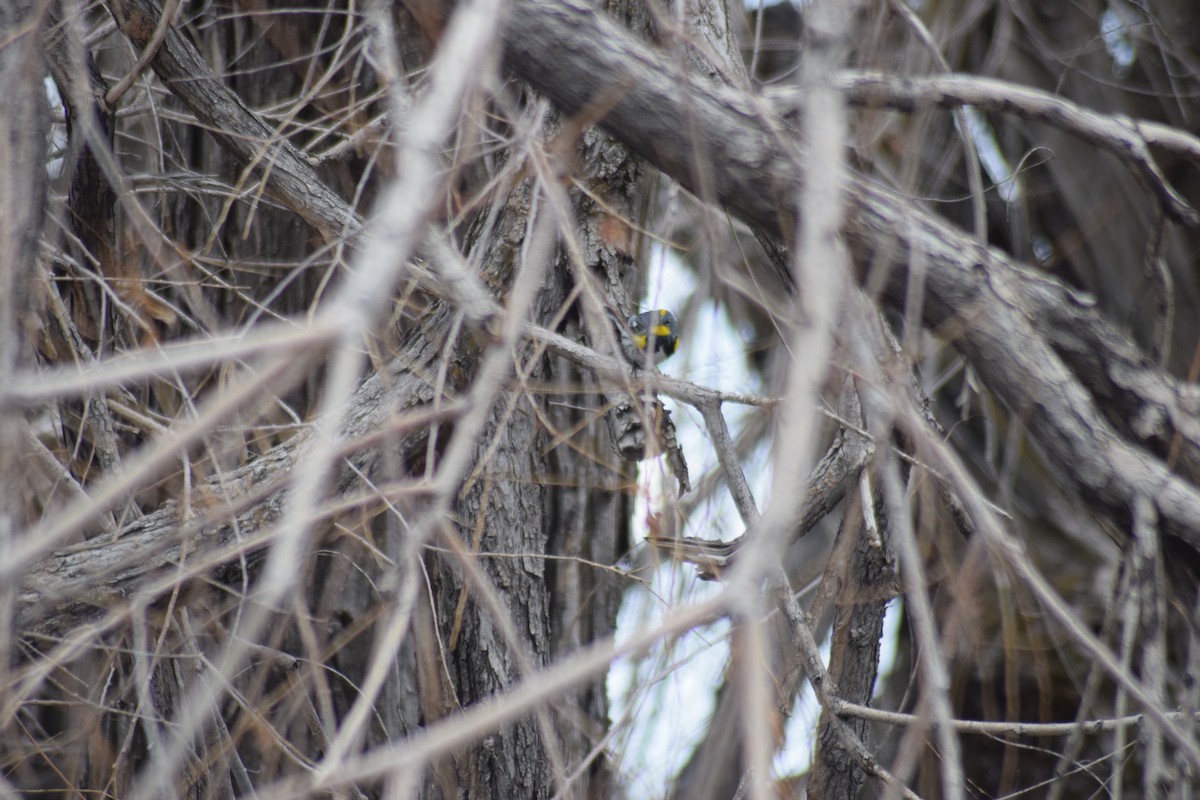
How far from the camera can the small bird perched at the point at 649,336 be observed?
4.59 feet

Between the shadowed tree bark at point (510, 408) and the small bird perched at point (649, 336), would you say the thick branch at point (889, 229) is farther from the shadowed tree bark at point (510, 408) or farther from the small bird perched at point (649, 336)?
the small bird perched at point (649, 336)

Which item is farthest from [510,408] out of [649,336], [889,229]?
[889,229]

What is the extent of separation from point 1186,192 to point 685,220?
2441mm

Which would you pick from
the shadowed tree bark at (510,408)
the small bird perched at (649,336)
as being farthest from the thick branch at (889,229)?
the small bird perched at (649,336)

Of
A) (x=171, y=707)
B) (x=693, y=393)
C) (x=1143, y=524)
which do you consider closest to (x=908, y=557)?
(x=1143, y=524)

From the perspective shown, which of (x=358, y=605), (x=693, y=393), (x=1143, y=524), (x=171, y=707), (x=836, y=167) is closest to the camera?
(x=836, y=167)

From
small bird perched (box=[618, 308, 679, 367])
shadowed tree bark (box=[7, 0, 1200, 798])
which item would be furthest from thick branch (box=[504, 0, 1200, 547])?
small bird perched (box=[618, 308, 679, 367])

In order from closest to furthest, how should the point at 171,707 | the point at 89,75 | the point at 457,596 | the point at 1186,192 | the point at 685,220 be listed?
the point at 89,75
the point at 171,707
the point at 457,596
the point at 685,220
the point at 1186,192

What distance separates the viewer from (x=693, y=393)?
148 cm

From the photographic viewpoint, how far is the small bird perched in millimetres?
1398

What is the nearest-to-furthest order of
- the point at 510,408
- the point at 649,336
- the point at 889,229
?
the point at 889,229 < the point at 649,336 < the point at 510,408

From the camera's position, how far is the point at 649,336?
127 centimetres

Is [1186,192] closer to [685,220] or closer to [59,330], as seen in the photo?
[685,220]

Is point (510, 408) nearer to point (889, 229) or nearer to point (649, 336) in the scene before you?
point (649, 336)
